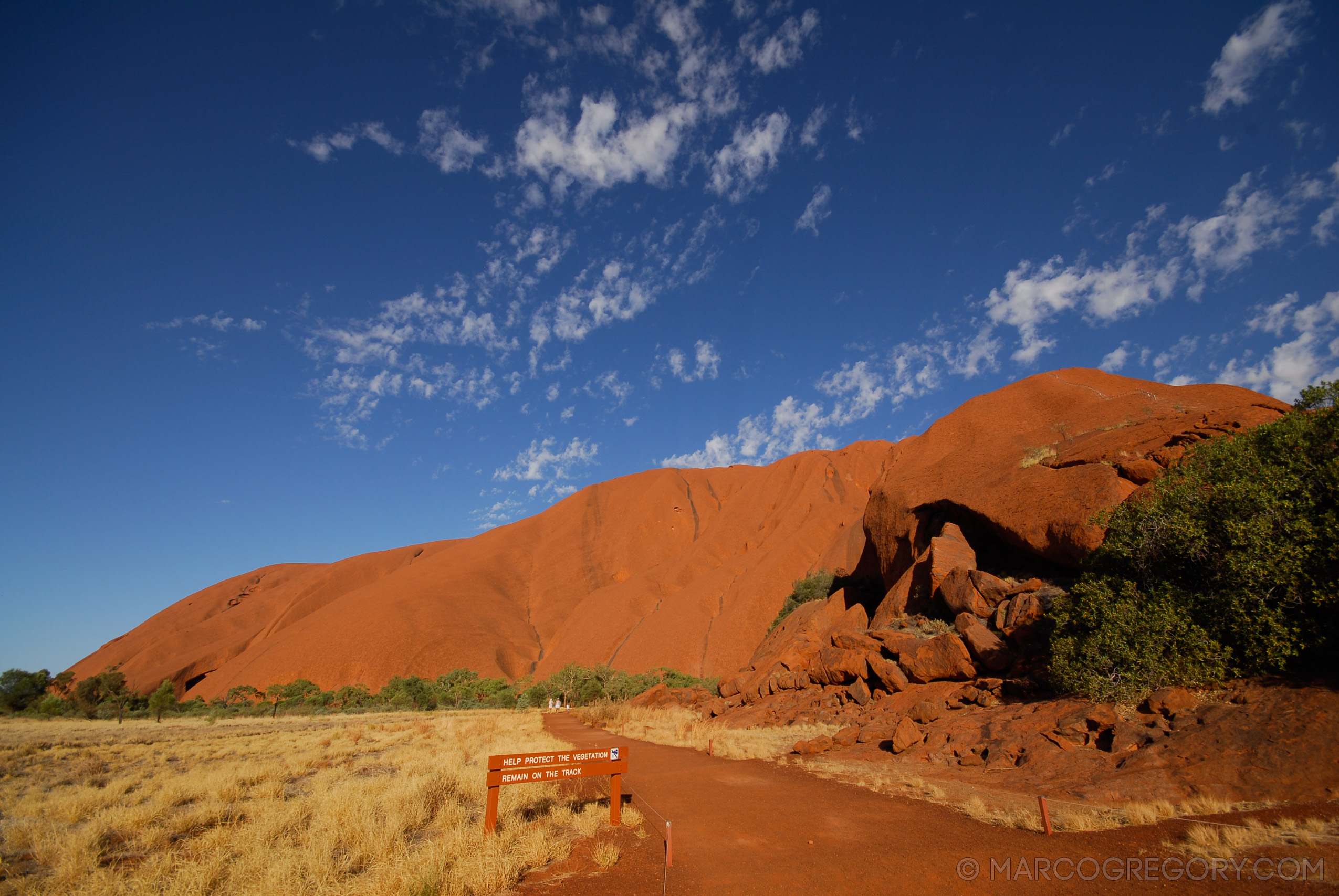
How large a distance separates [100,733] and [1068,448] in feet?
133

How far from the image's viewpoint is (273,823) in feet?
25.5

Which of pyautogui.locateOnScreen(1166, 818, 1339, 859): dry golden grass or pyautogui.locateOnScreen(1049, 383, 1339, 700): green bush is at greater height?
pyautogui.locateOnScreen(1049, 383, 1339, 700): green bush

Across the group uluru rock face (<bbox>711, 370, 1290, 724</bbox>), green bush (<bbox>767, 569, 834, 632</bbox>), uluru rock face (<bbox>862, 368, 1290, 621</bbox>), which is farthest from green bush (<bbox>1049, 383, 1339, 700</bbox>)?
green bush (<bbox>767, 569, 834, 632</bbox>)

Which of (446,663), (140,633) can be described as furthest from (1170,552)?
(140,633)

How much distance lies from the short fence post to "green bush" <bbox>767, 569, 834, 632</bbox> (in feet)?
90.4

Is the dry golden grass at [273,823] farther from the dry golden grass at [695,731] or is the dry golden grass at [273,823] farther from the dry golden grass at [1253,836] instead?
the dry golden grass at [1253,836]

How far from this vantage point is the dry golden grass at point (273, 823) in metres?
5.84

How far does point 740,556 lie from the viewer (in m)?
61.6

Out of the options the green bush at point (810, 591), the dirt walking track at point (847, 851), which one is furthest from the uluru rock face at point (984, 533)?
the dirt walking track at point (847, 851)

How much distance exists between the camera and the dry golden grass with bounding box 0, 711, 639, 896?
19.2 feet

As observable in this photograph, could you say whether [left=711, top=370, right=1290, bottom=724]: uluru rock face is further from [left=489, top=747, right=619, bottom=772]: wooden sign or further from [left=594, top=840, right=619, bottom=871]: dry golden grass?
[left=594, top=840, right=619, bottom=871]: dry golden grass

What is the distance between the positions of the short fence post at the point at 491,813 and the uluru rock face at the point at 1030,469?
48.0ft

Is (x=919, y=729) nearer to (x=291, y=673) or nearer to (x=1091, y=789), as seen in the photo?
(x=1091, y=789)

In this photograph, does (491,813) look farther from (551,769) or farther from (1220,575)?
(1220,575)
